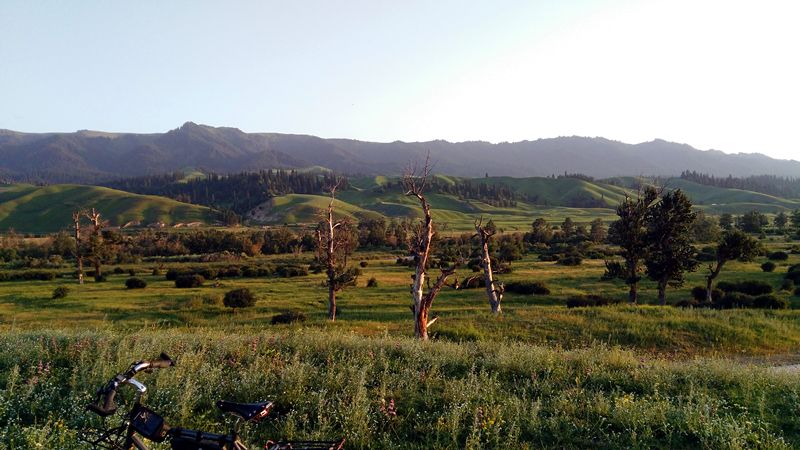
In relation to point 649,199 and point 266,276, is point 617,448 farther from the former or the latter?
point 266,276

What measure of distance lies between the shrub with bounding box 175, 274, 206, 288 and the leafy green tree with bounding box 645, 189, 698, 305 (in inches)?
1872

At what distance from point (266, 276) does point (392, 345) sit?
55.0m

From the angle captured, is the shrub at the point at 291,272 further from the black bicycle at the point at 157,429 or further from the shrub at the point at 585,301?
the black bicycle at the point at 157,429

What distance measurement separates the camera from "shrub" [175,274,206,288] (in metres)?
51.9

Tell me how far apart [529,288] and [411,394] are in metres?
38.6

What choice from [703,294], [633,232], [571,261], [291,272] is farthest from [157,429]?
[571,261]

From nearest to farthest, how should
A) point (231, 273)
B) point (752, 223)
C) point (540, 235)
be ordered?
point (231, 273), point (540, 235), point (752, 223)

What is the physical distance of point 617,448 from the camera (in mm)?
6477

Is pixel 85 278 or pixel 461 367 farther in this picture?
pixel 85 278

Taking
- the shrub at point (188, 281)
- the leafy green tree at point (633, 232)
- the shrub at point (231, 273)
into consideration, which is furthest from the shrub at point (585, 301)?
the shrub at point (231, 273)

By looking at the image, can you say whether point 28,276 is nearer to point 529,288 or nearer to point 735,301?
point 529,288

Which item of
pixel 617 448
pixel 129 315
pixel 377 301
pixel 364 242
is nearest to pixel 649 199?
pixel 377 301

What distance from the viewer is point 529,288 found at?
44.1 m

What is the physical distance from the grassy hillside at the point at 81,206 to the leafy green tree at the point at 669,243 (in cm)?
16367
